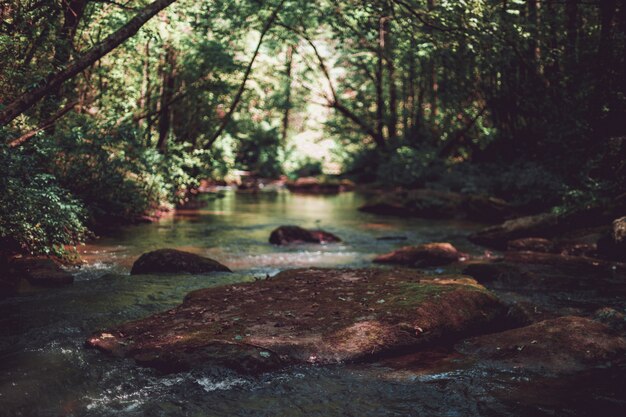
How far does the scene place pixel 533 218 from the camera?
13516 mm

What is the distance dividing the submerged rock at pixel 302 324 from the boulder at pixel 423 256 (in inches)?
115

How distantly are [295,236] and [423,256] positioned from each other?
139 inches

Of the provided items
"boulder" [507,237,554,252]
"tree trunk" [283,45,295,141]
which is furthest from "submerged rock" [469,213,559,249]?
"tree trunk" [283,45,295,141]

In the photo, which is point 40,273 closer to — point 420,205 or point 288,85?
point 420,205

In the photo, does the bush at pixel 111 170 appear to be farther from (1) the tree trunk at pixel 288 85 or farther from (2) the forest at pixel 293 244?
(1) the tree trunk at pixel 288 85

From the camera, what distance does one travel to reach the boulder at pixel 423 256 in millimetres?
10719

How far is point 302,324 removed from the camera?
5988mm

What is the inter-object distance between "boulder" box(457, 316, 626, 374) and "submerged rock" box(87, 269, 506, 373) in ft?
1.55

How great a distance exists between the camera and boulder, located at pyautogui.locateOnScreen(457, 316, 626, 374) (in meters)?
5.27

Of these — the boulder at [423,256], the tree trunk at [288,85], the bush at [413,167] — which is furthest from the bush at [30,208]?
the bush at [413,167]

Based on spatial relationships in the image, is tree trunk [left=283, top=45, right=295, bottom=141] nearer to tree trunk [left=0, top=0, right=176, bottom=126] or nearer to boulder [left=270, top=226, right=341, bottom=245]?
boulder [left=270, top=226, right=341, bottom=245]

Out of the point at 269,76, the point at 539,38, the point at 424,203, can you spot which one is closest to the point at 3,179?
the point at 539,38

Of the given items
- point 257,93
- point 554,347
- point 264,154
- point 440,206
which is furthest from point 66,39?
point 264,154

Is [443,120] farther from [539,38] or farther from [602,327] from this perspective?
[602,327]
